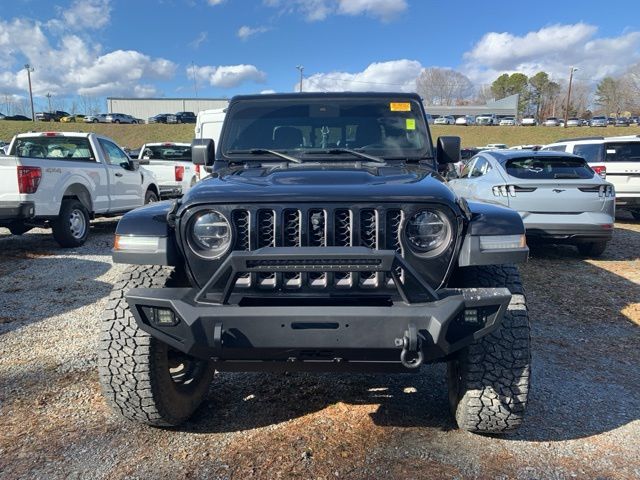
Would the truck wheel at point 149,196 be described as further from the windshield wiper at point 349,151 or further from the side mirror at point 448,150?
the side mirror at point 448,150

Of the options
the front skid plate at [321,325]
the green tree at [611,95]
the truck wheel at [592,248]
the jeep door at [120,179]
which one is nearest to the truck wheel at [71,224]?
the jeep door at [120,179]

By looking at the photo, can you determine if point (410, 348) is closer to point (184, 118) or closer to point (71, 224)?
point (71, 224)

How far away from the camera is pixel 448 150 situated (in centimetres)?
379

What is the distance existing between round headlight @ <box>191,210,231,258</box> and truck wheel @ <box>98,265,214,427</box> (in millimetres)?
301

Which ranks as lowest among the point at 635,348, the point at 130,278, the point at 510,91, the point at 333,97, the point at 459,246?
the point at 635,348

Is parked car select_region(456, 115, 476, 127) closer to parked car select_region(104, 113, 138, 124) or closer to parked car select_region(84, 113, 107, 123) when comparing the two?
parked car select_region(104, 113, 138, 124)

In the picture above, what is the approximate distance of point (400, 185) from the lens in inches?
101

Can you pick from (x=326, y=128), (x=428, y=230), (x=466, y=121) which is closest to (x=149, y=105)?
(x=466, y=121)

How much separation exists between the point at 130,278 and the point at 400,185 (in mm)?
1531

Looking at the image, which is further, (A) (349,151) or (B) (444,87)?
(B) (444,87)

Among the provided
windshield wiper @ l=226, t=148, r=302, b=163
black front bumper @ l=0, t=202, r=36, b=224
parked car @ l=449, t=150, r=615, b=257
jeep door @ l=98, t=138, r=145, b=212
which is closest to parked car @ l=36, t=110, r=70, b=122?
jeep door @ l=98, t=138, r=145, b=212

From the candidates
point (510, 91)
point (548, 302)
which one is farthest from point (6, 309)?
point (510, 91)

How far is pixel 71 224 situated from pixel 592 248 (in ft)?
26.8

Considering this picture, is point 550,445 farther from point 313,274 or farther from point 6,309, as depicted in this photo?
point 6,309
